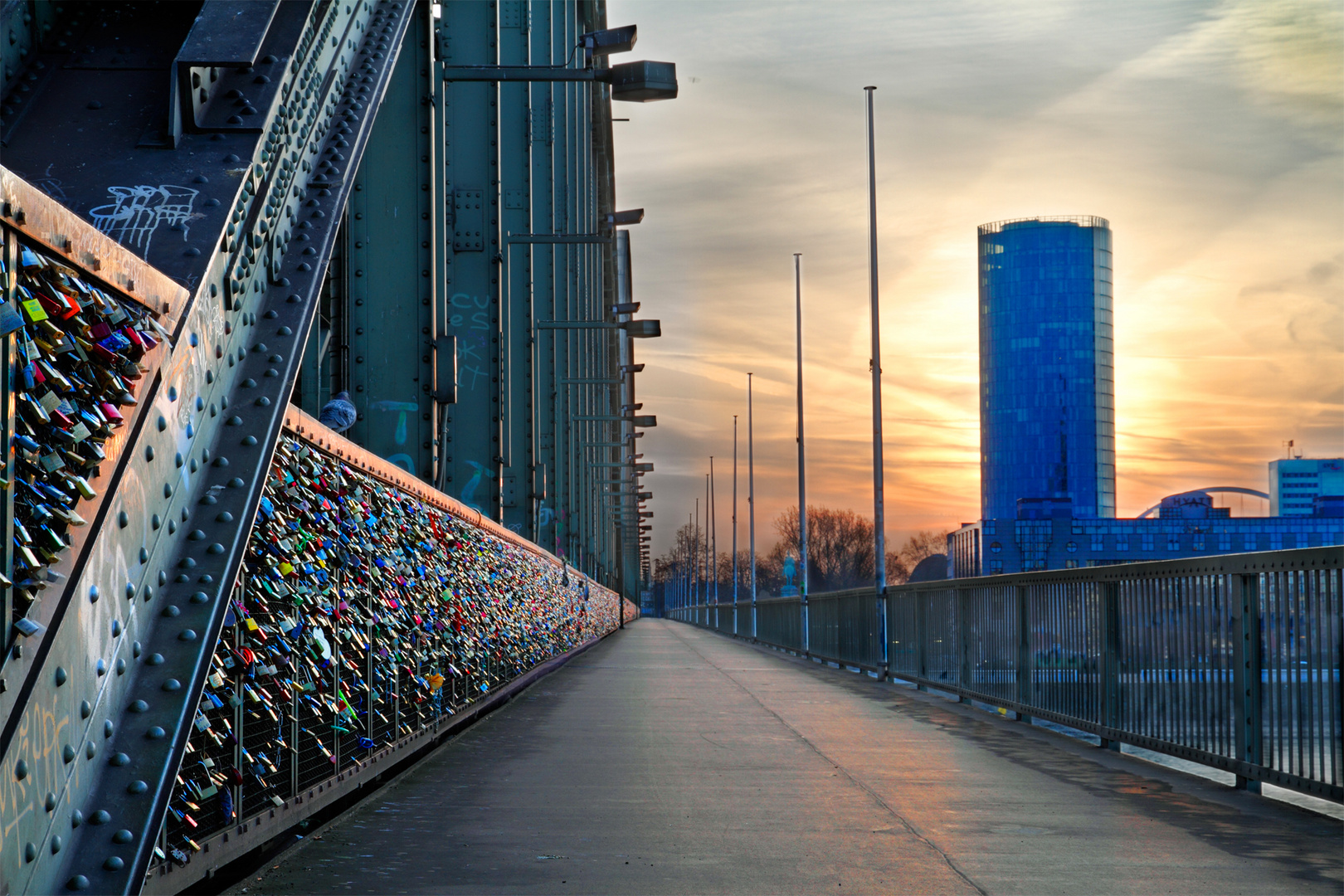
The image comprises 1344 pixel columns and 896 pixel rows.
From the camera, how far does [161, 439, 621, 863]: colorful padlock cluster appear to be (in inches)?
172

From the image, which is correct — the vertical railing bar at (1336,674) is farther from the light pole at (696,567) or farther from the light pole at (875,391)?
the light pole at (696,567)

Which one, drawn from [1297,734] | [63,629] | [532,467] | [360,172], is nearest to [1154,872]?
[1297,734]

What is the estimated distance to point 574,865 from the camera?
532cm

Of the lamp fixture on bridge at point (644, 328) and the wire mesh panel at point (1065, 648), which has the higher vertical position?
the lamp fixture on bridge at point (644, 328)

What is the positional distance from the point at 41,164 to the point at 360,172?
8.29 meters

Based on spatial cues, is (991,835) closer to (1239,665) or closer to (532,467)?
(1239,665)

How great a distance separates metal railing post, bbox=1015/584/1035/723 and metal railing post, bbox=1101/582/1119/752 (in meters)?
1.97

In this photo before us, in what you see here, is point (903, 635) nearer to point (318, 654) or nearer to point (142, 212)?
point (318, 654)

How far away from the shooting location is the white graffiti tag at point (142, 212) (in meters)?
4.24

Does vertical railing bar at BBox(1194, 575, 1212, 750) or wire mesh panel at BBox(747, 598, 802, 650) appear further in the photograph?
wire mesh panel at BBox(747, 598, 802, 650)

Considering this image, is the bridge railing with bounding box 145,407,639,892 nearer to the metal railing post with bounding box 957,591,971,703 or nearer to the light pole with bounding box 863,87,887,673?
the metal railing post with bounding box 957,591,971,703

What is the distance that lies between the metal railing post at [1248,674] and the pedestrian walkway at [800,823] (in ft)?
0.75

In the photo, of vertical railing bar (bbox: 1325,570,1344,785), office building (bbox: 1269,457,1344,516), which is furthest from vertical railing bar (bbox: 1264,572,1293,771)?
office building (bbox: 1269,457,1344,516)

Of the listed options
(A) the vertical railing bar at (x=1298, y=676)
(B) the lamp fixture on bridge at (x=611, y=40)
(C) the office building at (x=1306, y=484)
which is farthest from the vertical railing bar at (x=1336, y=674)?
(C) the office building at (x=1306, y=484)
